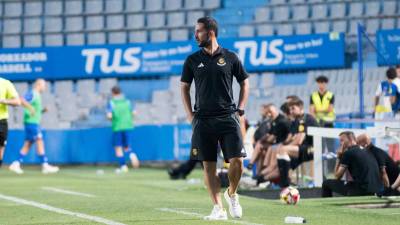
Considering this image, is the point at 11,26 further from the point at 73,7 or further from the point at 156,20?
the point at 156,20

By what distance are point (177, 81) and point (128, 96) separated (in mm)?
1563

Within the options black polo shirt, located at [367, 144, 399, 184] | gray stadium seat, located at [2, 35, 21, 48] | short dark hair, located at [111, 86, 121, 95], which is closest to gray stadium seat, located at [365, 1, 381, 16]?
short dark hair, located at [111, 86, 121, 95]

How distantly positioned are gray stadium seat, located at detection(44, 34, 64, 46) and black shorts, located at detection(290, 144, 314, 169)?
Answer: 52.2ft

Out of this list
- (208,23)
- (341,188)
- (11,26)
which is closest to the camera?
(208,23)

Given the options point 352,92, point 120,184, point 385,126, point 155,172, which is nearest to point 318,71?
point 352,92

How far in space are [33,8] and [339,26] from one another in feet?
31.7

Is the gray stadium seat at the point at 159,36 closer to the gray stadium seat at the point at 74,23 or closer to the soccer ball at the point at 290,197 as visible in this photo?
the gray stadium seat at the point at 74,23

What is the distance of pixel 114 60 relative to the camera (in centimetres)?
2761

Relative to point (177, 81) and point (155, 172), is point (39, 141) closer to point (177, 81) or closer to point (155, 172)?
point (155, 172)

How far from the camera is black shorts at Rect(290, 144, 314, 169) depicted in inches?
659

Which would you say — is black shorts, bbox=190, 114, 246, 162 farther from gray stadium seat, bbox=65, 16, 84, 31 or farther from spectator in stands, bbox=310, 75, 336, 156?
gray stadium seat, bbox=65, 16, 84, 31

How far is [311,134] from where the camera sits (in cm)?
1658

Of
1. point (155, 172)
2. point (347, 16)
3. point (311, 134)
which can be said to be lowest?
point (155, 172)

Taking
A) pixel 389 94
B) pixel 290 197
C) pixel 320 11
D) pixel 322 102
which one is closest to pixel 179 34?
pixel 320 11
